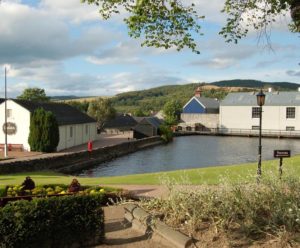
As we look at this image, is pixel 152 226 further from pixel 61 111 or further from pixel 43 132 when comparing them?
pixel 61 111

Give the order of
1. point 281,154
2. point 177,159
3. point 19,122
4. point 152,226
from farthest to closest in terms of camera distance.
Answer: point 19,122
point 177,159
point 281,154
point 152,226

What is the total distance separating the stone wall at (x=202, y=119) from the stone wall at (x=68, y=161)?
3213 cm

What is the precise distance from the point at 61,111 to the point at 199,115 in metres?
37.6

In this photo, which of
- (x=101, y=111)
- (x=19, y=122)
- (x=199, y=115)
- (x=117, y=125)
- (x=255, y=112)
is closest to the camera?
(x=19, y=122)

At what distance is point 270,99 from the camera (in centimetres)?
7088

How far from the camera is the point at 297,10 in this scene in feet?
26.8

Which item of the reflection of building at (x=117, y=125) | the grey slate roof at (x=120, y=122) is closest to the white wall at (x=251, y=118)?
the reflection of building at (x=117, y=125)

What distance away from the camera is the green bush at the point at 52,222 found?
8.45 m

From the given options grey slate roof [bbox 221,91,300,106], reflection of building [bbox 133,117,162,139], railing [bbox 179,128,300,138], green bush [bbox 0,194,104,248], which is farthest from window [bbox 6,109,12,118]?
grey slate roof [bbox 221,91,300,106]

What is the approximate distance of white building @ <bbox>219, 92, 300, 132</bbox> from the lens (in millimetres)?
68688

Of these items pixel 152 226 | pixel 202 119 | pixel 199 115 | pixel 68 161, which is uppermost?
pixel 199 115

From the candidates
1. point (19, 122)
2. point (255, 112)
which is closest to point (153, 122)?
point (255, 112)

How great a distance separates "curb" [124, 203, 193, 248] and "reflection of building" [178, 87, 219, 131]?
6764 centimetres

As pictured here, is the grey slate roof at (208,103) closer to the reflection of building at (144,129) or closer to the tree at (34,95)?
the reflection of building at (144,129)
